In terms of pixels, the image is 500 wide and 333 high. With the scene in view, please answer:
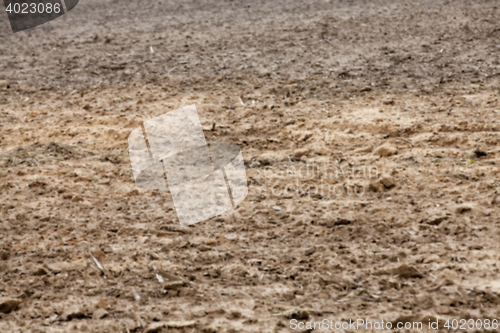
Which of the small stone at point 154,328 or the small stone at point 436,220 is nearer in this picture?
the small stone at point 154,328

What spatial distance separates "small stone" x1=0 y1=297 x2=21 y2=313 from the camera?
8.61 ft

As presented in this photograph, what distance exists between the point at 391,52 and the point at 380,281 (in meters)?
3.94

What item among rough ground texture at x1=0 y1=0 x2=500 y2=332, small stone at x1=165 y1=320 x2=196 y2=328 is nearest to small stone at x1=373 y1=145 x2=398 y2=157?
rough ground texture at x1=0 y1=0 x2=500 y2=332

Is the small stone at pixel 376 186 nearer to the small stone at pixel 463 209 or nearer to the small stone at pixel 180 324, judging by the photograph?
the small stone at pixel 463 209

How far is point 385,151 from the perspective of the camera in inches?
158

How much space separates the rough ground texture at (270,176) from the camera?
8.74 ft

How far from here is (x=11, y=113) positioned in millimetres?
5051

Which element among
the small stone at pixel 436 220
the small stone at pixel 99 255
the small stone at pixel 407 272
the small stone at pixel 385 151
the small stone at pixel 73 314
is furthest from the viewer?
the small stone at pixel 385 151

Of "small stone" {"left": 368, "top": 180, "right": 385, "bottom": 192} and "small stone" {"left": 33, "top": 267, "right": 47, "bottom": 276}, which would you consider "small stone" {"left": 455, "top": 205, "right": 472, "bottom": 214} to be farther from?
"small stone" {"left": 33, "top": 267, "right": 47, "bottom": 276}

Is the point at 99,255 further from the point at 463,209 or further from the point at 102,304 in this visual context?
the point at 463,209

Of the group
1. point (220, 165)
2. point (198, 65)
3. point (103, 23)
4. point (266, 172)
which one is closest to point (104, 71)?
point (198, 65)

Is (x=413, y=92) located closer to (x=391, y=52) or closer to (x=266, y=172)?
(x=391, y=52)

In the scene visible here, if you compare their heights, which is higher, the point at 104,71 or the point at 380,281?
the point at 104,71

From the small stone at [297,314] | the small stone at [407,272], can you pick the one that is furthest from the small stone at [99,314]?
the small stone at [407,272]
